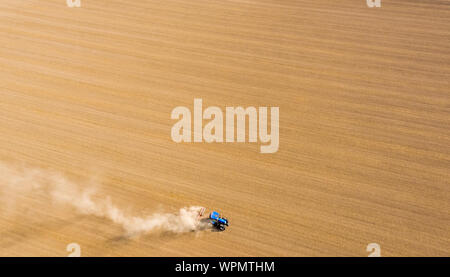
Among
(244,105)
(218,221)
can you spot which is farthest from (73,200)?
(244,105)

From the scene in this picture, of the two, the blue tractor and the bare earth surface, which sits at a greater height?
the bare earth surface

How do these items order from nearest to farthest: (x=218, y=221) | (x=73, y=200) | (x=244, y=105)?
1. (x=218, y=221)
2. (x=73, y=200)
3. (x=244, y=105)

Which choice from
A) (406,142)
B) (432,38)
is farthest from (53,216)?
→ (432,38)

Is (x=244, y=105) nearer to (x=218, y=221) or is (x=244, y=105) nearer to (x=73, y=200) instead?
(x=218, y=221)
